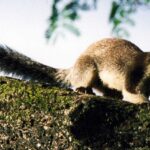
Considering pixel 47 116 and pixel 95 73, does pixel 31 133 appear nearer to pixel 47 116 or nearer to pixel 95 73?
pixel 47 116

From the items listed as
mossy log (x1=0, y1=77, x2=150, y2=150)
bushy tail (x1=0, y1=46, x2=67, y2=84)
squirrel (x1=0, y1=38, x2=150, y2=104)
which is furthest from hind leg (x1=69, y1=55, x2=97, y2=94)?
mossy log (x1=0, y1=77, x2=150, y2=150)

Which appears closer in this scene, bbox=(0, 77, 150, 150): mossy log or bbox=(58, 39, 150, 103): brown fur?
bbox=(0, 77, 150, 150): mossy log

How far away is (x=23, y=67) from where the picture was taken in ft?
23.6

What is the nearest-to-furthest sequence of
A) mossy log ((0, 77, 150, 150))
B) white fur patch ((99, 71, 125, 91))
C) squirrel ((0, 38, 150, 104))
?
mossy log ((0, 77, 150, 150)) < squirrel ((0, 38, 150, 104)) < white fur patch ((99, 71, 125, 91))

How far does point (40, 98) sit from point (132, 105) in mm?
882

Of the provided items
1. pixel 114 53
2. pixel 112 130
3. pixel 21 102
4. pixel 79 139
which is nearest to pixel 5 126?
pixel 21 102

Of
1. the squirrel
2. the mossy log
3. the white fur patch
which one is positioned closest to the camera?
the mossy log

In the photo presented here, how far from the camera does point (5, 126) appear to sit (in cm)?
384

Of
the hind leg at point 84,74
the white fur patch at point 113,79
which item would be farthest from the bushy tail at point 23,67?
the white fur patch at point 113,79

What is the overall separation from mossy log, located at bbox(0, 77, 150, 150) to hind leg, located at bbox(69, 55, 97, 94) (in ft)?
9.99

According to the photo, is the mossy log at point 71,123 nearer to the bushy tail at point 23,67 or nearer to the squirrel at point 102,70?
the squirrel at point 102,70

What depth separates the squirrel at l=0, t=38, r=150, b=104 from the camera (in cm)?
688

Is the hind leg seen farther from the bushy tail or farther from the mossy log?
the mossy log

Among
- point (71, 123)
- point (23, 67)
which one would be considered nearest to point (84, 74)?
point (23, 67)
